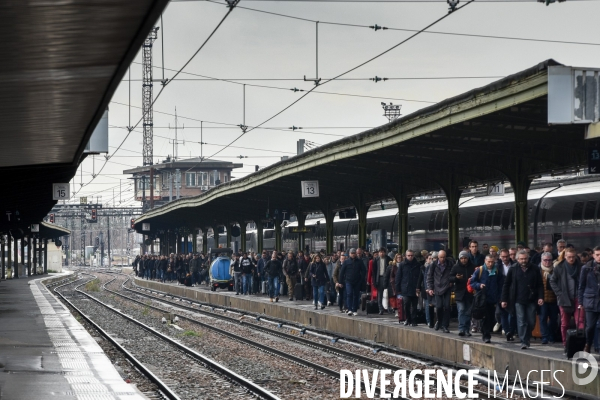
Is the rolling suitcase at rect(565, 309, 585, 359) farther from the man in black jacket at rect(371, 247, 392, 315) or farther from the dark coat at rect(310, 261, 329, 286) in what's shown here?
the dark coat at rect(310, 261, 329, 286)

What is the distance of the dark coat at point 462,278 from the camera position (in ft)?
55.9

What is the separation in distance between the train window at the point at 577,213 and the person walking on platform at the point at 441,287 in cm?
741

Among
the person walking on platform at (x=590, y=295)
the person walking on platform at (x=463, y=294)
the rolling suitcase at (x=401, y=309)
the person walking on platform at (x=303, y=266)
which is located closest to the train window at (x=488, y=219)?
the person walking on platform at (x=303, y=266)

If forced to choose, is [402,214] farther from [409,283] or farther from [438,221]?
[409,283]

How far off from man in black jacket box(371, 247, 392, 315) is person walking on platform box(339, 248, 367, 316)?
33 cm

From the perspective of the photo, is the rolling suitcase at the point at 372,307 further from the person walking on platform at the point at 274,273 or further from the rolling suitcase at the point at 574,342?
the rolling suitcase at the point at 574,342

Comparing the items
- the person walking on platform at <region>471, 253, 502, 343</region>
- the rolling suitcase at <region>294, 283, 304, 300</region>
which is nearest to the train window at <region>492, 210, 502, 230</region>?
the rolling suitcase at <region>294, 283, 304, 300</region>

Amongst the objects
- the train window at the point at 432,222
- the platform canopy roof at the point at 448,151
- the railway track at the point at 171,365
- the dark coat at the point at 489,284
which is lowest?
the railway track at the point at 171,365

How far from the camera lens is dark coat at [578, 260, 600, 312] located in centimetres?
1317

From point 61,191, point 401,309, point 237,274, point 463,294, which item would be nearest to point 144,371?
point 463,294

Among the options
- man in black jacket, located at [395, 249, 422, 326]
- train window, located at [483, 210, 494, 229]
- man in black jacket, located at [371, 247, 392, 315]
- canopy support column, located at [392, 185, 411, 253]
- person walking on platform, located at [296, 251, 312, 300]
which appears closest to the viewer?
man in black jacket, located at [395, 249, 422, 326]

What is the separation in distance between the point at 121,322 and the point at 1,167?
8718 millimetres

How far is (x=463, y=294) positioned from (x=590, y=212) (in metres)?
7.95

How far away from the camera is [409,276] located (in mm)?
19594
